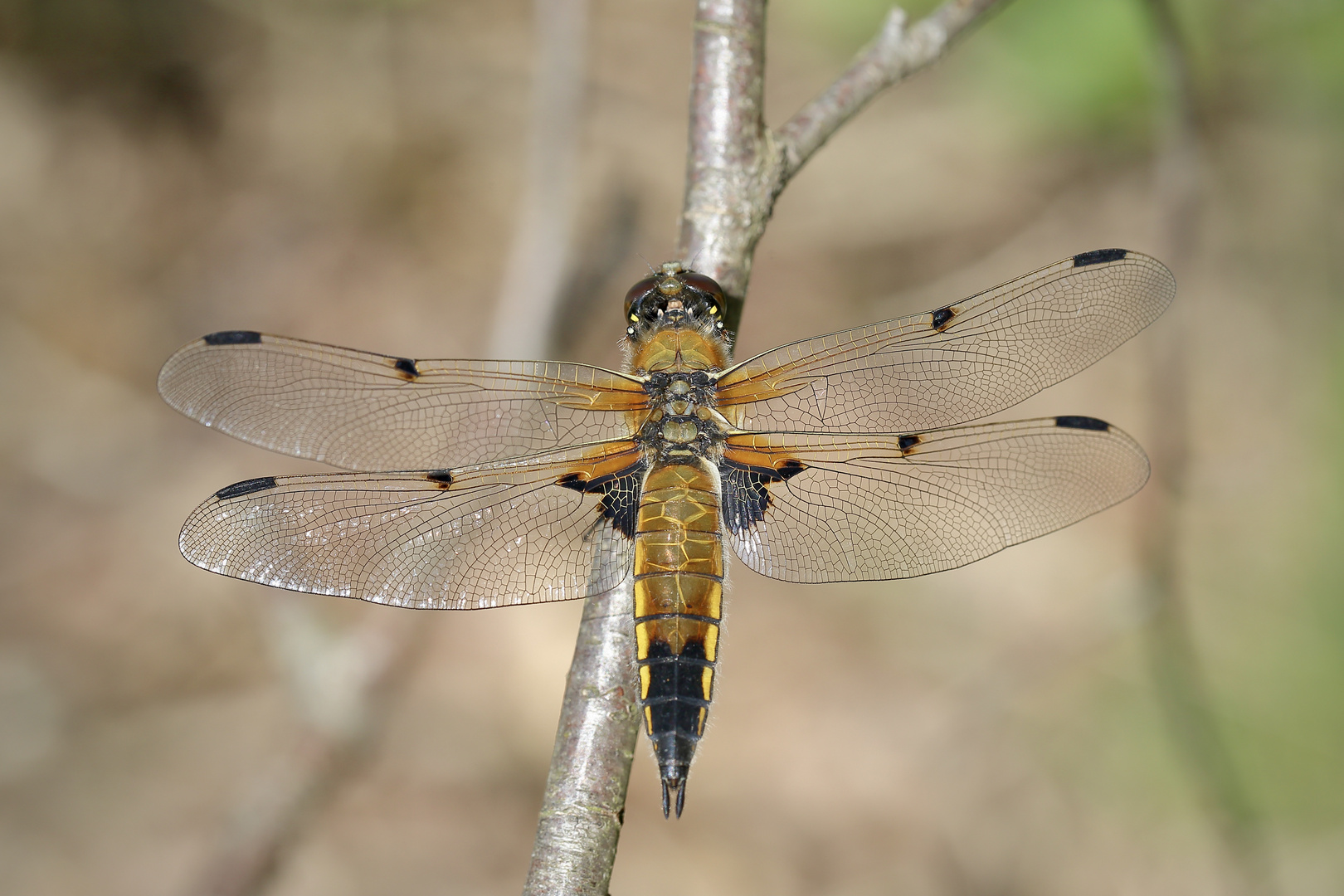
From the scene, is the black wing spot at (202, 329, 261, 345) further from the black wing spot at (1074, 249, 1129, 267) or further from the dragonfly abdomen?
the black wing spot at (1074, 249, 1129, 267)

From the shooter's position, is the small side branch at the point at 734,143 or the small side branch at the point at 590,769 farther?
the small side branch at the point at 734,143

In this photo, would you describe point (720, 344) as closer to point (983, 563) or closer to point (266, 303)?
point (983, 563)

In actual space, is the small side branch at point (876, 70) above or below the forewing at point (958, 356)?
above

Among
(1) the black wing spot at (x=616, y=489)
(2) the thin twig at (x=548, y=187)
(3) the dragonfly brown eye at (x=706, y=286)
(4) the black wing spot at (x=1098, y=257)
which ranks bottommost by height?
(1) the black wing spot at (x=616, y=489)

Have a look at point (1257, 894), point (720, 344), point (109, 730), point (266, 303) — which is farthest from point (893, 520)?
point (266, 303)

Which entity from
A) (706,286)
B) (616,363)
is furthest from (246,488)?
(616,363)

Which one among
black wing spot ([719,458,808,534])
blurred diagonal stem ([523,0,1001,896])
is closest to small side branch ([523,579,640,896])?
blurred diagonal stem ([523,0,1001,896])

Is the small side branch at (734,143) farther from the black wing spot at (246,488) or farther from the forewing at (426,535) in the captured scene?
the black wing spot at (246,488)

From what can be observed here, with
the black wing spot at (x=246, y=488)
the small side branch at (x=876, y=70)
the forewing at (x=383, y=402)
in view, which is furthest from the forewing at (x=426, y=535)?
the small side branch at (x=876, y=70)
